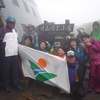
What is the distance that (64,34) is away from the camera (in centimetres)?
926

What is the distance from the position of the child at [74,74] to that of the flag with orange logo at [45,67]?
13 cm

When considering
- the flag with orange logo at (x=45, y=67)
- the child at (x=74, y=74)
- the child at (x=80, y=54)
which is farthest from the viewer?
the child at (x=80, y=54)

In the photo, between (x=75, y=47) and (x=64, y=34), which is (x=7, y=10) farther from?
(x=75, y=47)

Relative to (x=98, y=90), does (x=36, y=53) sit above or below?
above

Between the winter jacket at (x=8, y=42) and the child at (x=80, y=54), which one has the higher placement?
the winter jacket at (x=8, y=42)

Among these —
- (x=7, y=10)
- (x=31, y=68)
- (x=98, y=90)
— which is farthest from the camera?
(x=7, y=10)

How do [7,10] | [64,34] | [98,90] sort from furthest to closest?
1. [7,10]
2. [64,34]
3. [98,90]

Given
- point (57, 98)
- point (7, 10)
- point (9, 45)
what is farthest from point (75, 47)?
point (7, 10)

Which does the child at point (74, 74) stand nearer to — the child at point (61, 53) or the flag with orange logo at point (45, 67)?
the flag with orange logo at point (45, 67)

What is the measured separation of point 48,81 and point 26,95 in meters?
0.74

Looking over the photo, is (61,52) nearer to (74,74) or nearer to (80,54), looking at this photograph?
(80,54)

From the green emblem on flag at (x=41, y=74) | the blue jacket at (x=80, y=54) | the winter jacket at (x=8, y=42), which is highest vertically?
the winter jacket at (x=8, y=42)

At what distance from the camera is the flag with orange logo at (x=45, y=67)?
18.6 ft

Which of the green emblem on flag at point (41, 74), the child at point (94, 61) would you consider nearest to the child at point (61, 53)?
the green emblem on flag at point (41, 74)
